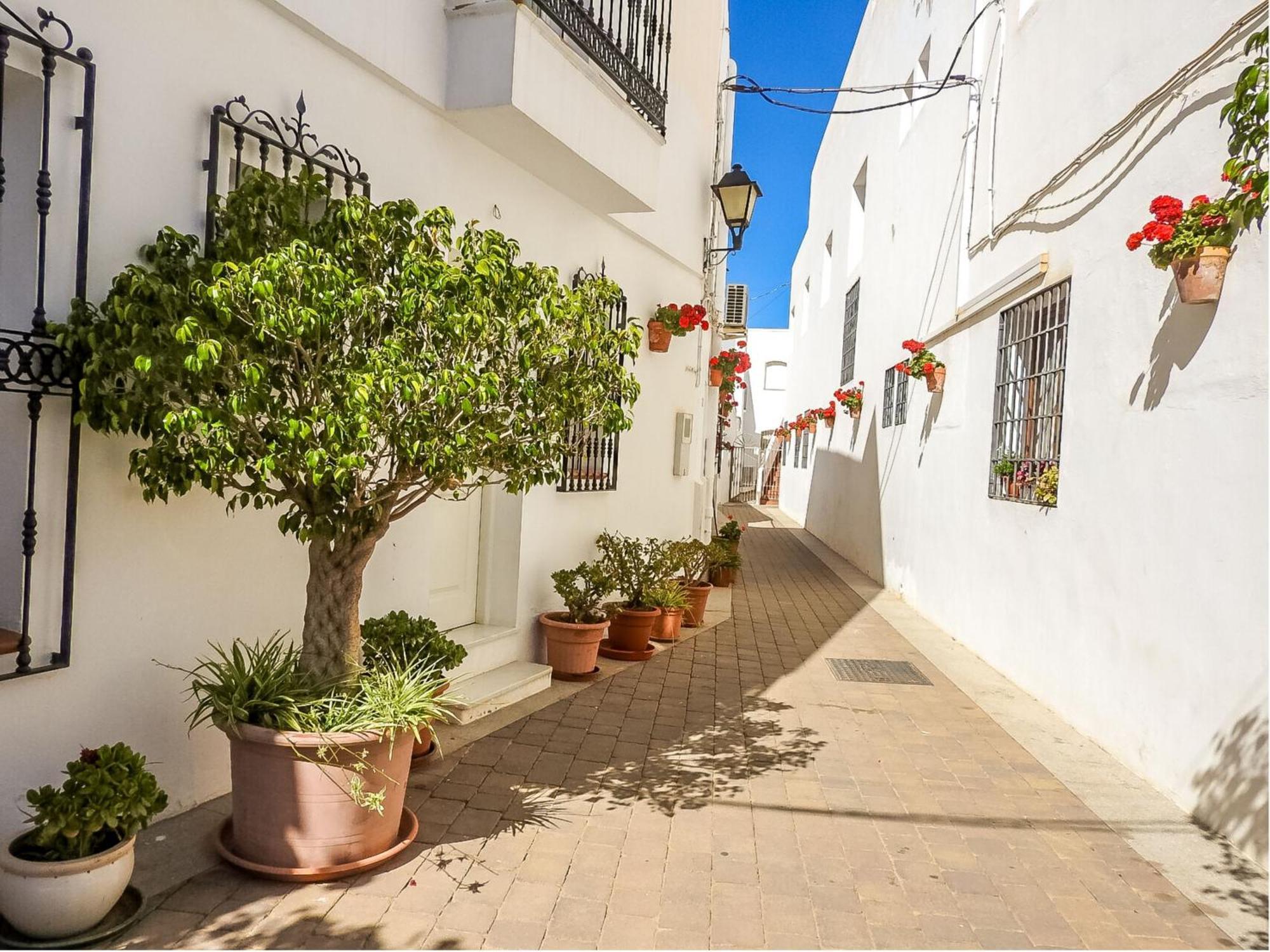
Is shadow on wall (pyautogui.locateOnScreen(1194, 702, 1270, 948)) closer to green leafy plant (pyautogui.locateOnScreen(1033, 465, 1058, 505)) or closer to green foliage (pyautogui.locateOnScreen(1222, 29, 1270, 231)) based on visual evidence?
green foliage (pyautogui.locateOnScreen(1222, 29, 1270, 231))

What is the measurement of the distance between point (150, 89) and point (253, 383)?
4.94ft

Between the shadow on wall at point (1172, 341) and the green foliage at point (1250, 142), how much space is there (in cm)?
50

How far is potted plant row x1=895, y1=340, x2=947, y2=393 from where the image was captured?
32.0 ft

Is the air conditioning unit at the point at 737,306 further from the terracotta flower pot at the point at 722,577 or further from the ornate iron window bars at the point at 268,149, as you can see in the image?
the ornate iron window bars at the point at 268,149

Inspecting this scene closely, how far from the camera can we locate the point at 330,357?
322 cm

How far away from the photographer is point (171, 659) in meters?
3.75

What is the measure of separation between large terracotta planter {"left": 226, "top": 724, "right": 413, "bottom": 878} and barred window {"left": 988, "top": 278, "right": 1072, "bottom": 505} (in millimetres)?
5289

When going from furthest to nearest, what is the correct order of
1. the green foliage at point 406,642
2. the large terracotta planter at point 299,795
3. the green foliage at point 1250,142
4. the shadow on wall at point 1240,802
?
the green foliage at point 406,642
the shadow on wall at point 1240,802
the green foliage at point 1250,142
the large terracotta planter at point 299,795

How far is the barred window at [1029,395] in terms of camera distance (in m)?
6.67

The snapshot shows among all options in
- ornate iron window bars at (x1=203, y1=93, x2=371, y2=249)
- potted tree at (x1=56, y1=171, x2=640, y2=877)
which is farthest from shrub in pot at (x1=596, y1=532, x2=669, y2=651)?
ornate iron window bars at (x1=203, y1=93, x2=371, y2=249)

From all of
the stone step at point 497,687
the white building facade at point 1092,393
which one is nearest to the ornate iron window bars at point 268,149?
the stone step at point 497,687

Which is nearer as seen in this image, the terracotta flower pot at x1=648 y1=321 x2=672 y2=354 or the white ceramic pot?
the white ceramic pot

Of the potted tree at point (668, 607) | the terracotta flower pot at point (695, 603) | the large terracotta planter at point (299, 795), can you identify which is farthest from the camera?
the terracotta flower pot at point (695, 603)

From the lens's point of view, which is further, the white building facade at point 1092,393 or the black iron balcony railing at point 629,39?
the black iron balcony railing at point 629,39
